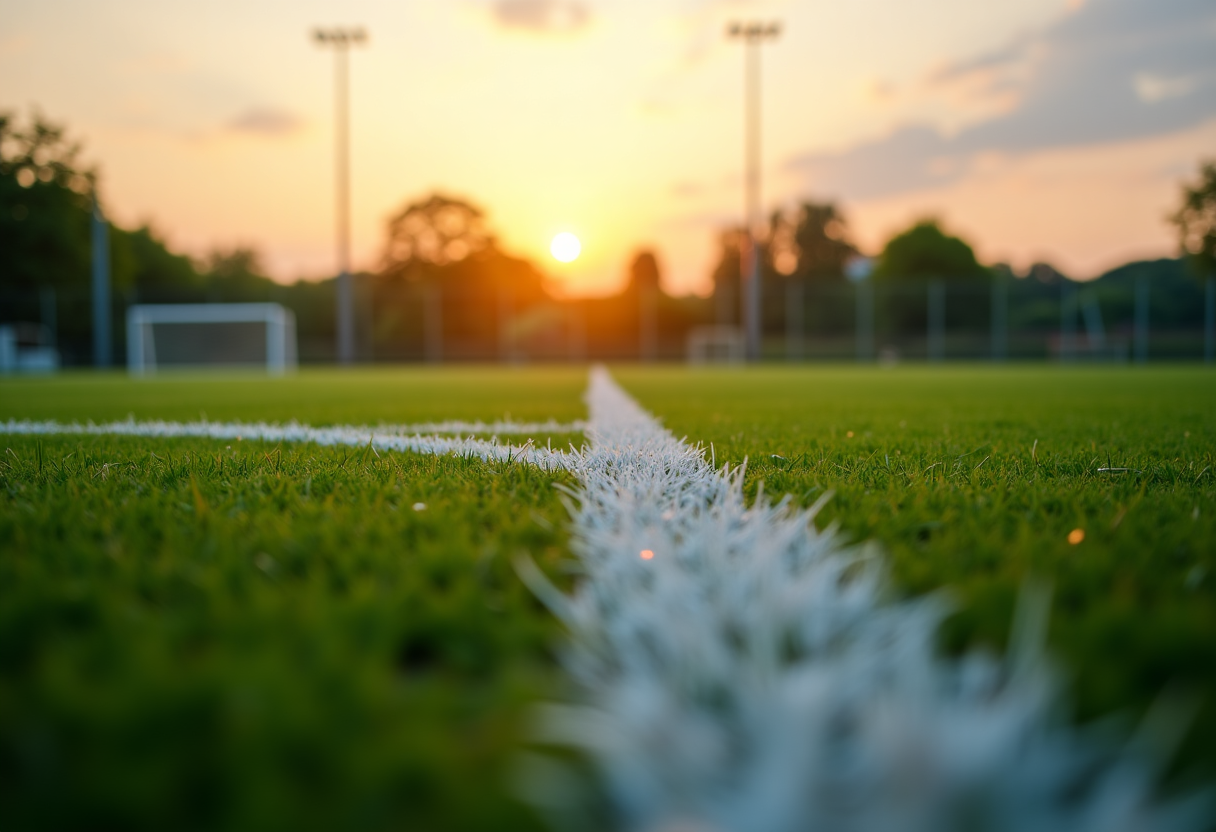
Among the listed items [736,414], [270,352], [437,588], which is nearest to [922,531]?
[437,588]

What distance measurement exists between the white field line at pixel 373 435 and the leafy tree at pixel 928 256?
130 feet

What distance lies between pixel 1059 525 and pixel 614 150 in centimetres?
2586

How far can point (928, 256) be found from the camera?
3872cm

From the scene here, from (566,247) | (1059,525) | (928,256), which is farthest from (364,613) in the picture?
(928,256)

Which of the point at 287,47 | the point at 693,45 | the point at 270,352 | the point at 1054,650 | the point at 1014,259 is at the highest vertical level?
the point at 693,45

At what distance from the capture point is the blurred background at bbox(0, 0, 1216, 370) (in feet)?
65.4

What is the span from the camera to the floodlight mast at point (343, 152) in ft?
68.6

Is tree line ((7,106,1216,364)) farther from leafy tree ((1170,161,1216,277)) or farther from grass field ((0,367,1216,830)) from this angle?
grass field ((0,367,1216,830))

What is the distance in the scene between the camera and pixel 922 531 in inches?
49.1

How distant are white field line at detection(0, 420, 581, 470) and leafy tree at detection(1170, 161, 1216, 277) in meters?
23.8

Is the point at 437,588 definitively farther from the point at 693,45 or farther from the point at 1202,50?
the point at 1202,50

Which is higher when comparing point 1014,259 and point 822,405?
point 1014,259

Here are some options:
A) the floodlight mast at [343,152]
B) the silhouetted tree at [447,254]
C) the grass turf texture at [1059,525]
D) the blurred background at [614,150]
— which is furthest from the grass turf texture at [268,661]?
the silhouetted tree at [447,254]

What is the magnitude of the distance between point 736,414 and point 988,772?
13.0 feet
